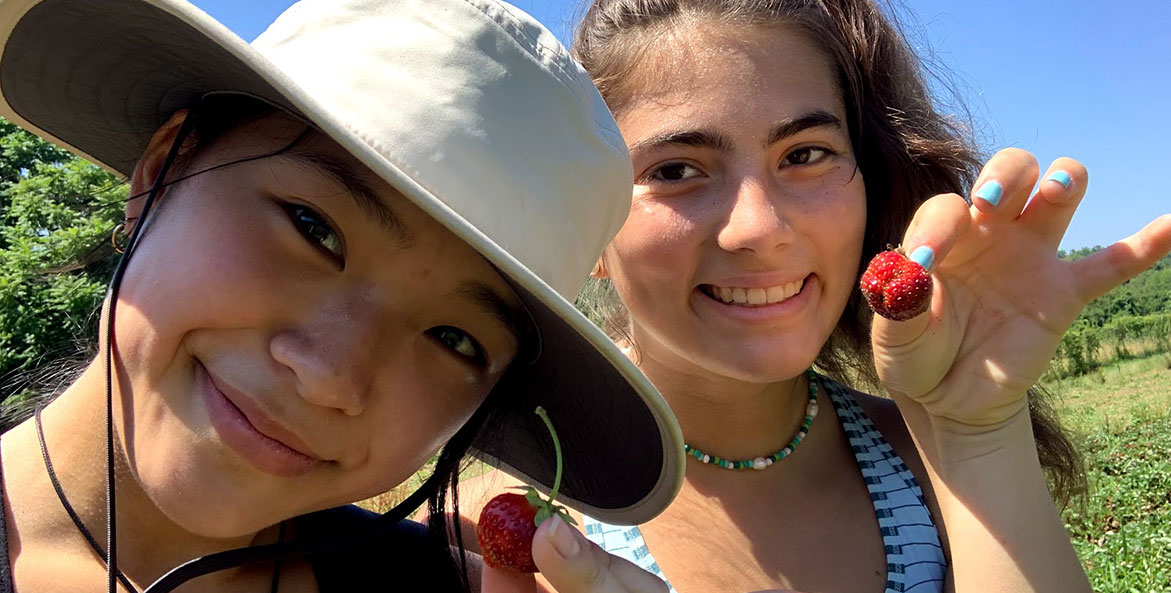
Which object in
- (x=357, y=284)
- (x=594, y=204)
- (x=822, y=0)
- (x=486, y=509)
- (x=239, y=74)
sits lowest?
(x=486, y=509)

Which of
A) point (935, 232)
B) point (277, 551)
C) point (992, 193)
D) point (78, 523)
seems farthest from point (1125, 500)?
point (78, 523)

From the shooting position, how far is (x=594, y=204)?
122 centimetres

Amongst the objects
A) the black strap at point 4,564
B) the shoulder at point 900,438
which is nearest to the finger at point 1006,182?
the shoulder at point 900,438

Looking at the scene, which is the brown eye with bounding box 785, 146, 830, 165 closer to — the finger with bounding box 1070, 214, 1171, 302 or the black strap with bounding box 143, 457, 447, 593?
the finger with bounding box 1070, 214, 1171, 302

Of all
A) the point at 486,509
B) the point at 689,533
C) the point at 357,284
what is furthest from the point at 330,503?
the point at 689,533

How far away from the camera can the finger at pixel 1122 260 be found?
1537mm

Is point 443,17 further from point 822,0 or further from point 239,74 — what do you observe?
point 822,0

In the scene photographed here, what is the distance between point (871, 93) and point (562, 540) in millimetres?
1614

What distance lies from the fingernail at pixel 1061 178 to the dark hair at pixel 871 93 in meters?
0.52

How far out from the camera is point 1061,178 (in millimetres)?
1557

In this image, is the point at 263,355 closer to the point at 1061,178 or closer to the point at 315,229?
the point at 315,229

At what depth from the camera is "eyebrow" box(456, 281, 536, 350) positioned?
1.20 meters

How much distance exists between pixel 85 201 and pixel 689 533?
1.54m

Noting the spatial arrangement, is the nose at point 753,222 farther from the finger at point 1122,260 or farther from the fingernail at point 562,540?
the fingernail at point 562,540
